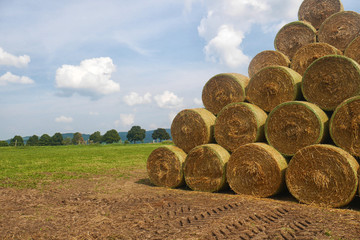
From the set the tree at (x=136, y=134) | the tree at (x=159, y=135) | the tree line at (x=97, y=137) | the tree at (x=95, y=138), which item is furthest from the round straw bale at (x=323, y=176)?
the tree at (x=159, y=135)

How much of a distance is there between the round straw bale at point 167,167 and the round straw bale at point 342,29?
6233 mm

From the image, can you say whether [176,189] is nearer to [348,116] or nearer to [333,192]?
[333,192]

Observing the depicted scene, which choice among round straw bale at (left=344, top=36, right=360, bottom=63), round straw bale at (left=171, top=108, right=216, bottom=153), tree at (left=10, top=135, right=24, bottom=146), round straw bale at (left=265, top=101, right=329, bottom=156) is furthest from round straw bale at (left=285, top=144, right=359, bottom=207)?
tree at (left=10, top=135, right=24, bottom=146)

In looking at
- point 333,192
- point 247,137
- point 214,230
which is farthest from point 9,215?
point 333,192

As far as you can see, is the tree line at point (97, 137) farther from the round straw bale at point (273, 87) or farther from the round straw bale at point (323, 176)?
the round straw bale at point (323, 176)

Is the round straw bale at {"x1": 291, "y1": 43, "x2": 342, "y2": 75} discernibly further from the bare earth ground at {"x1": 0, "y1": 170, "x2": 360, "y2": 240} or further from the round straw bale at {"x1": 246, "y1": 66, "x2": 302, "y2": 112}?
the bare earth ground at {"x1": 0, "y1": 170, "x2": 360, "y2": 240}

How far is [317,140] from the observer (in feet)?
22.8

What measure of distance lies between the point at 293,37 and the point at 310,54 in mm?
1922

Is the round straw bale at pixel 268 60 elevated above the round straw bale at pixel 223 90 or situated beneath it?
elevated above

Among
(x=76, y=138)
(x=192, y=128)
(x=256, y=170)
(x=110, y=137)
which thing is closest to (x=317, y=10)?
(x=192, y=128)

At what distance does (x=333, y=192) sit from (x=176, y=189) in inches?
177

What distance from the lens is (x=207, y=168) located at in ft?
28.0

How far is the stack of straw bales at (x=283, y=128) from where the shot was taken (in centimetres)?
659

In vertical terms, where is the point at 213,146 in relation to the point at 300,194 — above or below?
above
